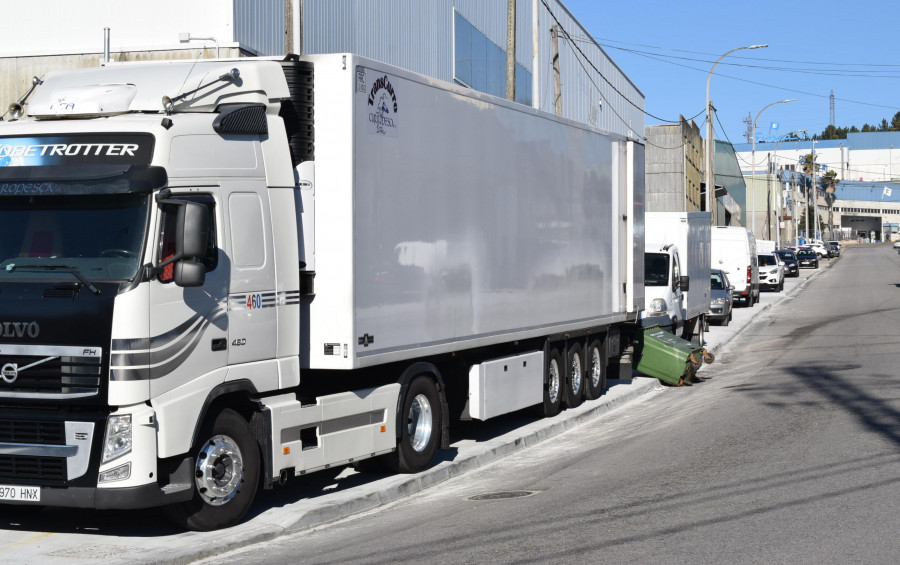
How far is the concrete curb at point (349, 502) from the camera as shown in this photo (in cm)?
778

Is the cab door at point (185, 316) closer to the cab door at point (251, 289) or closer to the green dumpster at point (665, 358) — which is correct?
the cab door at point (251, 289)

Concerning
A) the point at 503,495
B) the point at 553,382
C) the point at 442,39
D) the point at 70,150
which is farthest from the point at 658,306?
the point at 70,150

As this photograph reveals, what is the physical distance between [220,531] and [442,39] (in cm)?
2409

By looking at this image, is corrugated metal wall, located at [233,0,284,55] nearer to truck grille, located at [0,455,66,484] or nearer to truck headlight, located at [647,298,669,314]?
truck headlight, located at [647,298,669,314]

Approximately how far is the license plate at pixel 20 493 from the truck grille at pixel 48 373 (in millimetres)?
670

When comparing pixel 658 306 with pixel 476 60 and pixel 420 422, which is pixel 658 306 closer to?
pixel 420 422

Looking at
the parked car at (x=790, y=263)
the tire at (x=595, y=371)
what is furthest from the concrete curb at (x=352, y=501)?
the parked car at (x=790, y=263)

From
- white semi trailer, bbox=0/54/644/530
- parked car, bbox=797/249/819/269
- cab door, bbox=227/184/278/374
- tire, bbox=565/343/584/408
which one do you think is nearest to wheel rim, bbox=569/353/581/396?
tire, bbox=565/343/584/408

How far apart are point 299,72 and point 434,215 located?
223 cm

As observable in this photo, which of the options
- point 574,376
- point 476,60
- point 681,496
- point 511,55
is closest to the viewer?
point 681,496

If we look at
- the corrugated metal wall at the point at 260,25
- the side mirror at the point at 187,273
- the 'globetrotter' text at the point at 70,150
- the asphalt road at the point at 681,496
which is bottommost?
the asphalt road at the point at 681,496

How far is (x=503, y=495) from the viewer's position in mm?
9844

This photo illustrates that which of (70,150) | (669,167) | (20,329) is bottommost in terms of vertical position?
(20,329)

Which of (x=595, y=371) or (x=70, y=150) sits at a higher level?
(x=70, y=150)
